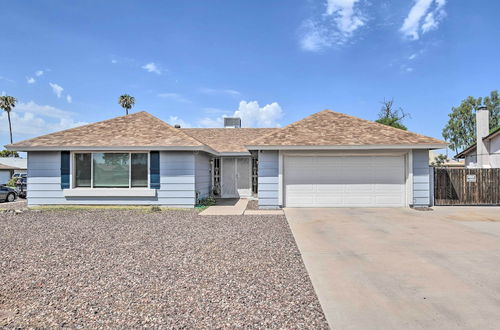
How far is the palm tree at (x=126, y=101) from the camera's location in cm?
4875

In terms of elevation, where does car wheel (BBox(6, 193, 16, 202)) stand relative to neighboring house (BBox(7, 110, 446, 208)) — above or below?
below

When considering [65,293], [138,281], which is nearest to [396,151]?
[138,281]

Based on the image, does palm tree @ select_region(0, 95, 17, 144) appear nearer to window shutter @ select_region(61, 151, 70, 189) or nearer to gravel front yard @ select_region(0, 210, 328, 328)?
window shutter @ select_region(61, 151, 70, 189)

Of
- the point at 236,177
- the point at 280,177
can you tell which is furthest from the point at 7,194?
the point at 280,177

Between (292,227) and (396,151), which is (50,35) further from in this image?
(396,151)

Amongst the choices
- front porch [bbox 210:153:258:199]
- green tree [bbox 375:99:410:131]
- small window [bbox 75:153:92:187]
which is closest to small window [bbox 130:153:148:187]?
small window [bbox 75:153:92:187]

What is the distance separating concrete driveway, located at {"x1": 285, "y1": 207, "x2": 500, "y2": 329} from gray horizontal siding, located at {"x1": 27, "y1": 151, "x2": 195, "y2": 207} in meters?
5.00

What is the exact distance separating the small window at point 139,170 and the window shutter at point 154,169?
0.83ft

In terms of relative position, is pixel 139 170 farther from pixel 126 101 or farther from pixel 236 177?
pixel 126 101

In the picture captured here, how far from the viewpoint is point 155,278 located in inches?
160

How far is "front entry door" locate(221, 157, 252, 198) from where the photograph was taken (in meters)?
15.5

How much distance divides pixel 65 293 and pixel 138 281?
887 mm

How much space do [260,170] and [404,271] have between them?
729 centimetres

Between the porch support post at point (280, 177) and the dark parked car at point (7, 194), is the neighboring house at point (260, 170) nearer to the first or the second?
the porch support post at point (280, 177)
